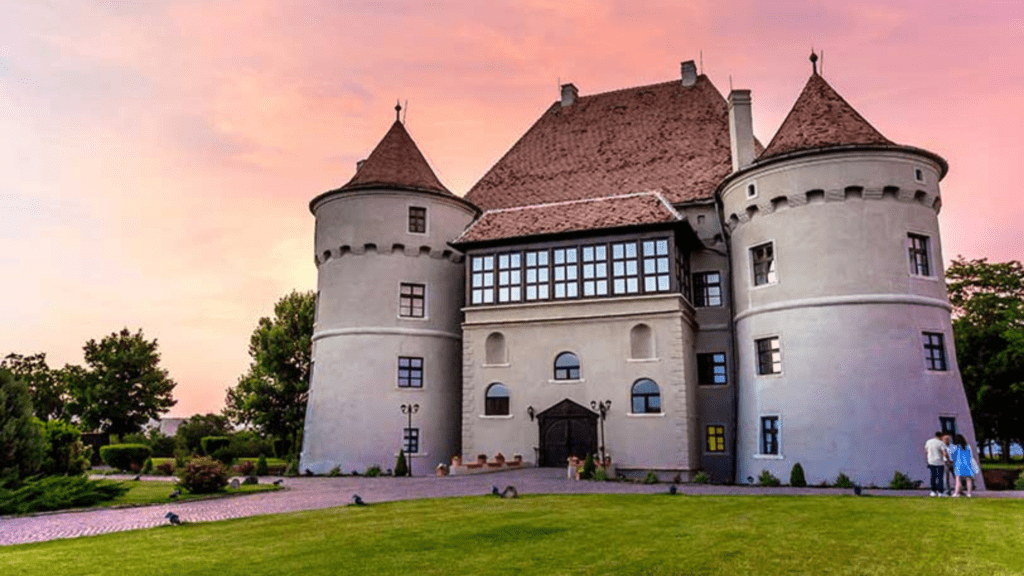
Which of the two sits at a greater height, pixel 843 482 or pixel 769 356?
pixel 769 356

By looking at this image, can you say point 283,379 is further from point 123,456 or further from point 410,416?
point 410,416

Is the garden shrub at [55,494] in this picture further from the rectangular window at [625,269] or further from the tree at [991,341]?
the tree at [991,341]

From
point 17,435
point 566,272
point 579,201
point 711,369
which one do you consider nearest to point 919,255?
point 711,369

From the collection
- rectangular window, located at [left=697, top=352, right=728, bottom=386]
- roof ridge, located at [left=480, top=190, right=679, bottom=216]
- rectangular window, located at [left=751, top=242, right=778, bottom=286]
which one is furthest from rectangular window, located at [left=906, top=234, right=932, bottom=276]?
roof ridge, located at [left=480, top=190, right=679, bottom=216]

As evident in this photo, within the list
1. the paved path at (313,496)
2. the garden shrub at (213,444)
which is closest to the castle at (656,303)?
the paved path at (313,496)

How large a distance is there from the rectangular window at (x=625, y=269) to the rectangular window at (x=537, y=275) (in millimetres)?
2936

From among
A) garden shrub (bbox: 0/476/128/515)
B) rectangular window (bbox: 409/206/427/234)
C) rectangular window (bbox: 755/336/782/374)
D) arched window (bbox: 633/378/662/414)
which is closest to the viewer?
garden shrub (bbox: 0/476/128/515)

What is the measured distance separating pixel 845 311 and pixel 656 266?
7271 millimetres

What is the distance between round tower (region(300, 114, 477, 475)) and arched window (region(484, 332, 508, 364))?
10.1 feet

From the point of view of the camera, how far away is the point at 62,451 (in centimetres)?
2197

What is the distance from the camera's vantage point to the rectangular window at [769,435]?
27.6 metres

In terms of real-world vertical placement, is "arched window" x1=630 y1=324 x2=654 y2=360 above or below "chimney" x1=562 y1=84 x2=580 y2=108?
below

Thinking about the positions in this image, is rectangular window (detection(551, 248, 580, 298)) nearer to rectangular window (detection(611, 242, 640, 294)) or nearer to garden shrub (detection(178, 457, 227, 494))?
rectangular window (detection(611, 242, 640, 294))

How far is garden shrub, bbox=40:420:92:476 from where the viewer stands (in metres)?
21.6
